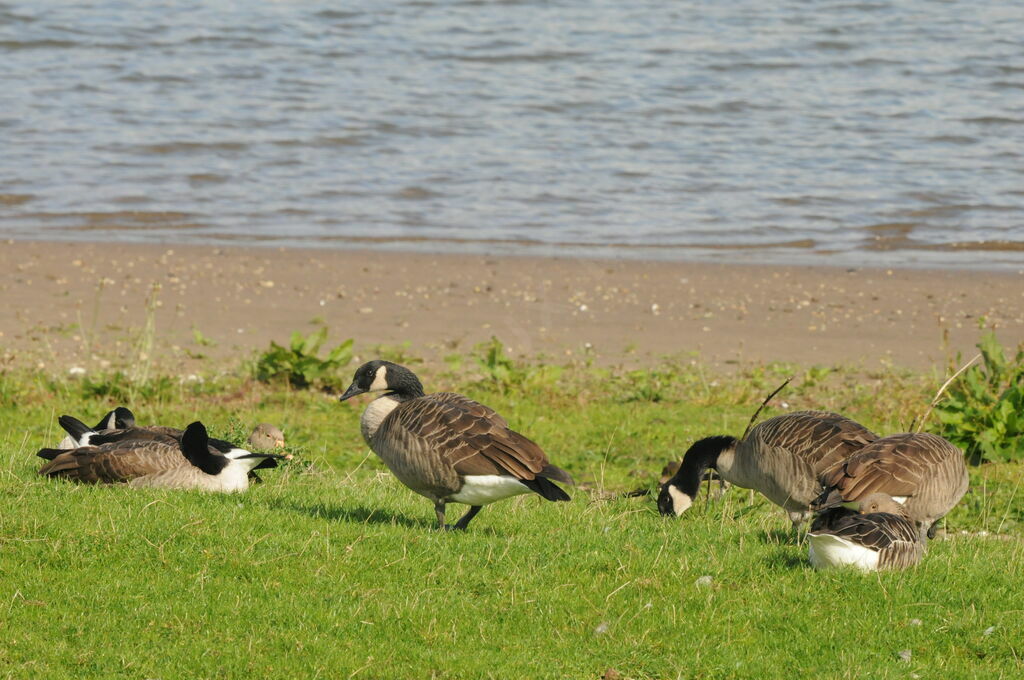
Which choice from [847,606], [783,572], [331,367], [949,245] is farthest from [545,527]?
[949,245]

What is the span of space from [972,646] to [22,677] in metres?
4.64

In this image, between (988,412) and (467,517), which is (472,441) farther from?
(988,412)

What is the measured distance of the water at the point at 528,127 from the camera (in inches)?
946

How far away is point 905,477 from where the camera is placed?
7871 mm

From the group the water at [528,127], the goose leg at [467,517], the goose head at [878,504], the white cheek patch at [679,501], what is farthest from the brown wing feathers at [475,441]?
the water at [528,127]

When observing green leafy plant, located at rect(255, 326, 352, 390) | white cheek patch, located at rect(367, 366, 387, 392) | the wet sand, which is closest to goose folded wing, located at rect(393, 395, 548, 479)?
white cheek patch, located at rect(367, 366, 387, 392)

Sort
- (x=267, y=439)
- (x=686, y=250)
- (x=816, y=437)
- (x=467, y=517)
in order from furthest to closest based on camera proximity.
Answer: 1. (x=686, y=250)
2. (x=267, y=439)
3. (x=816, y=437)
4. (x=467, y=517)

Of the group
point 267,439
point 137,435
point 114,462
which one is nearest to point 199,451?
point 114,462

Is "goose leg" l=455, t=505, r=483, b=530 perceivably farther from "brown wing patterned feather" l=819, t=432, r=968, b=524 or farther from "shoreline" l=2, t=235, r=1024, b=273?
"shoreline" l=2, t=235, r=1024, b=273

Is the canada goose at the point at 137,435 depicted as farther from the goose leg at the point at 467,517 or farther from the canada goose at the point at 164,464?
the goose leg at the point at 467,517

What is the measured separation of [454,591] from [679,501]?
288 centimetres

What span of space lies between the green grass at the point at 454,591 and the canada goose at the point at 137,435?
378 mm

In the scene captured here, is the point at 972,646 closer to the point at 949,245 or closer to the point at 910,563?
the point at 910,563

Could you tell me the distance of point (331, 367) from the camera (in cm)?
1352
